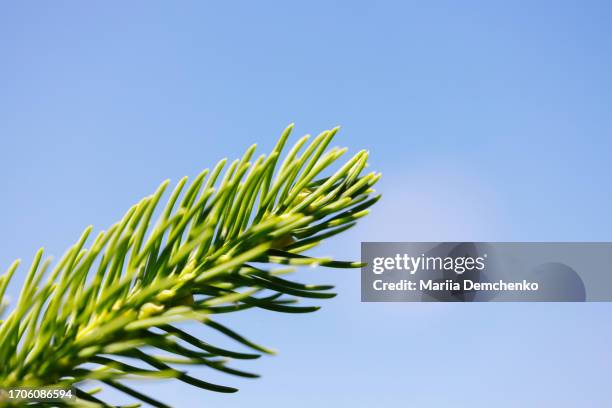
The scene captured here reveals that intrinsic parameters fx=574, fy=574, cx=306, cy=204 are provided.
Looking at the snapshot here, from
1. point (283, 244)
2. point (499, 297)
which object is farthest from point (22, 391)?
point (499, 297)

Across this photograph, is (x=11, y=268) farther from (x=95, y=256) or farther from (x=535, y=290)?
(x=535, y=290)

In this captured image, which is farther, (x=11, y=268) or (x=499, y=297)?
(x=499, y=297)

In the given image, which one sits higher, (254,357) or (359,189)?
(359,189)

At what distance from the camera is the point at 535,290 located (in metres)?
5.22

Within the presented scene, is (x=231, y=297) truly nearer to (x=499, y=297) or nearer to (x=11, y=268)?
(x=11, y=268)

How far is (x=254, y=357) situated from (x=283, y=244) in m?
0.08

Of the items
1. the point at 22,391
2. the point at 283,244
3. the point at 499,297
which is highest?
the point at 499,297

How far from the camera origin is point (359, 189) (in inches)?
15.5

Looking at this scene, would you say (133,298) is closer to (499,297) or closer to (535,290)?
(499,297)

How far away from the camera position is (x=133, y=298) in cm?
33

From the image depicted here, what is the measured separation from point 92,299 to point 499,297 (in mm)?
5060

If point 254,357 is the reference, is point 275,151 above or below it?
above

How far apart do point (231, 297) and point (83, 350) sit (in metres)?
0.09

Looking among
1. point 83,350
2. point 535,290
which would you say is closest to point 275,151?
point 83,350
